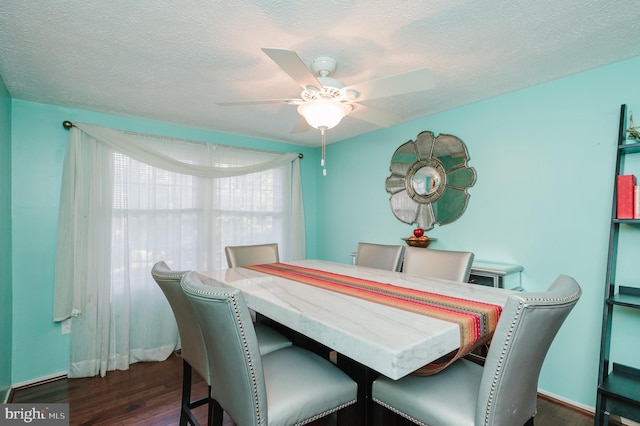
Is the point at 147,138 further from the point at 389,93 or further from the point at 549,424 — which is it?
the point at 549,424

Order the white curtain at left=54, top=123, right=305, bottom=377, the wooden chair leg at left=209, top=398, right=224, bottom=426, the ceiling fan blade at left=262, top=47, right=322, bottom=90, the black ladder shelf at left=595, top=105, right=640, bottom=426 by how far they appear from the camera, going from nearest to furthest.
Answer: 1. the ceiling fan blade at left=262, top=47, right=322, bottom=90
2. the wooden chair leg at left=209, top=398, right=224, bottom=426
3. the black ladder shelf at left=595, top=105, right=640, bottom=426
4. the white curtain at left=54, top=123, right=305, bottom=377

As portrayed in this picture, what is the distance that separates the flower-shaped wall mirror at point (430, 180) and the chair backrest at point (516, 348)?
1647 mm

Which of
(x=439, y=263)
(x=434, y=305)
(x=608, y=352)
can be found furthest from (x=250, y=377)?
(x=608, y=352)

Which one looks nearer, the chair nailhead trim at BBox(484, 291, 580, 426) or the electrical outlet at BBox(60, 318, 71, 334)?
the chair nailhead trim at BBox(484, 291, 580, 426)

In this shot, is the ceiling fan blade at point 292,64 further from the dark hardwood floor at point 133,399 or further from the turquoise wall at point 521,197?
the dark hardwood floor at point 133,399

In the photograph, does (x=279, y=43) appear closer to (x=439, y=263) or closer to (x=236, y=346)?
(x=236, y=346)

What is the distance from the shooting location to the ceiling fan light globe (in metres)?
1.67

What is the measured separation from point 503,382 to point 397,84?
1.26 m

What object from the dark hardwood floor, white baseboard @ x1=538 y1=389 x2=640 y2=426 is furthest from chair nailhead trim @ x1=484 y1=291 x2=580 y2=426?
white baseboard @ x1=538 y1=389 x2=640 y2=426

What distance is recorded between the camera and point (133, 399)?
7.11 feet

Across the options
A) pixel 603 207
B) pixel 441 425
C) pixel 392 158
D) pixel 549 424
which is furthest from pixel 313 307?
pixel 392 158

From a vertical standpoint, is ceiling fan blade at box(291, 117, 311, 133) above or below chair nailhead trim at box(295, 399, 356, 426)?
above

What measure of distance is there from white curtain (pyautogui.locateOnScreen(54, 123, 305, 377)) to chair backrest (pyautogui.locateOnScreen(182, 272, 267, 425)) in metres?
2.03

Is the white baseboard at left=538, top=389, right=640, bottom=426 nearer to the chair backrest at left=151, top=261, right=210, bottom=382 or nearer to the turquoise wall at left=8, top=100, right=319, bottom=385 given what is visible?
the chair backrest at left=151, top=261, right=210, bottom=382
